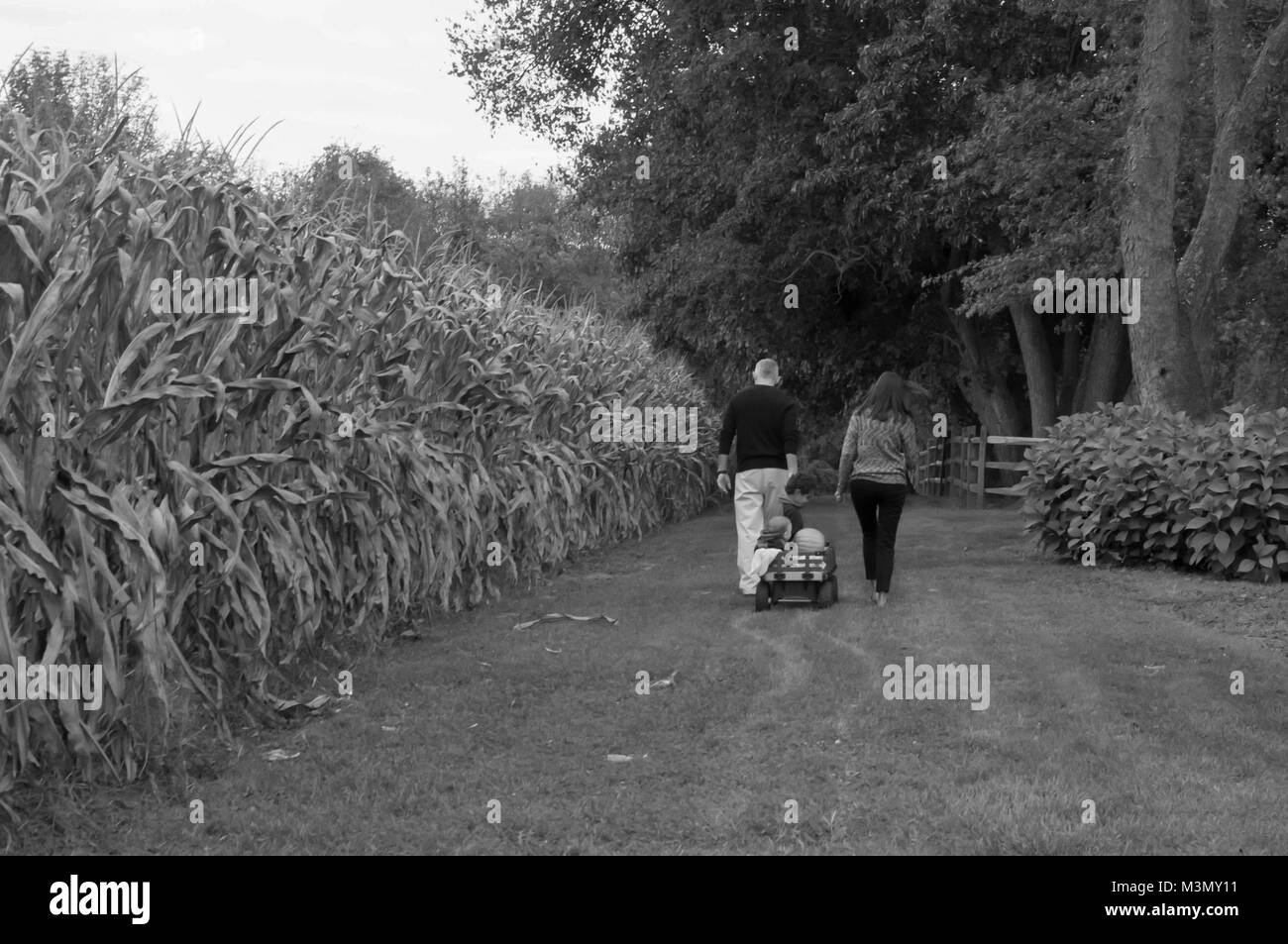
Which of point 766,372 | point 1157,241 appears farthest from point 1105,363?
point 766,372

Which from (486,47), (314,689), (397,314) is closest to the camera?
(314,689)

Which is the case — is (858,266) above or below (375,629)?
above

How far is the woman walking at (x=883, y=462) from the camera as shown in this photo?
11.4 m

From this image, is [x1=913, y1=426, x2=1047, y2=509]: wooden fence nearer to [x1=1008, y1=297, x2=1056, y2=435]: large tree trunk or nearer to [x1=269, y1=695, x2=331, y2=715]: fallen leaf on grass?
[x1=1008, y1=297, x2=1056, y2=435]: large tree trunk

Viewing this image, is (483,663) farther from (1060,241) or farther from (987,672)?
(1060,241)

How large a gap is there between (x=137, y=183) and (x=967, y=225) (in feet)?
60.5

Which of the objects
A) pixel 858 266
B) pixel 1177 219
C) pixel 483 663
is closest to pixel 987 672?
pixel 483 663

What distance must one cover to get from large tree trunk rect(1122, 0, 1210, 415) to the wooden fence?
4536 mm

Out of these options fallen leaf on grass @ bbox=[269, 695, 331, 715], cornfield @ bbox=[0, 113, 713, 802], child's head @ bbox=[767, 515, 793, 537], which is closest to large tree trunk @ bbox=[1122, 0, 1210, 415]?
child's head @ bbox=[767, 515, 793, 537]

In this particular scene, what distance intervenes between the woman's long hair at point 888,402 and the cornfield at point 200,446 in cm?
300

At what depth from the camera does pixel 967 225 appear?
901 inches

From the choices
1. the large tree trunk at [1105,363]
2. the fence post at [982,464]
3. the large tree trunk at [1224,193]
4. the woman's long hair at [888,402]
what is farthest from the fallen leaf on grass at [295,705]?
the fence post at [982,464]

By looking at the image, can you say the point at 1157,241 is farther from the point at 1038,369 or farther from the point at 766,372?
the point at 1038,369

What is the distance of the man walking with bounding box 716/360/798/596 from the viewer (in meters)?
12.0
